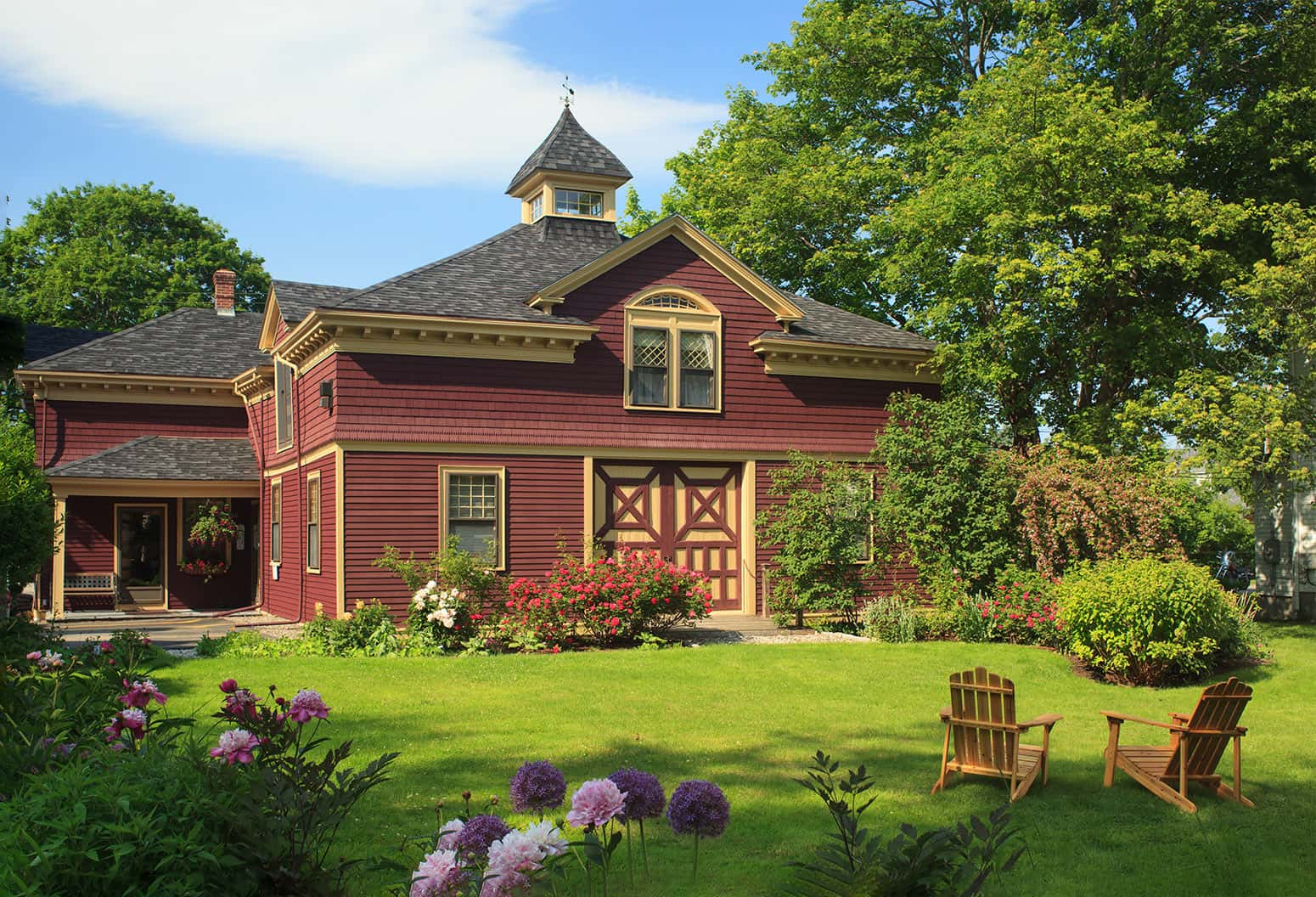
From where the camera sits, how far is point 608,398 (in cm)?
1959

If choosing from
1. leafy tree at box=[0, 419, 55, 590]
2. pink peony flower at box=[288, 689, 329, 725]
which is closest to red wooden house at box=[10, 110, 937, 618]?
leafy tree at box=[0, 419, 55, 590]

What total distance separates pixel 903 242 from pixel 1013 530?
7405 millimetres

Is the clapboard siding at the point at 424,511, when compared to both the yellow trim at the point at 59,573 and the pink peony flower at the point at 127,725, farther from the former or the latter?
the pink peony flower at the point at 127,725

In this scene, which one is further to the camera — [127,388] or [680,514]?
[127,388]

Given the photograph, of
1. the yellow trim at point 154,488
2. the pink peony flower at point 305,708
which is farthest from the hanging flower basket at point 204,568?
the pink peony flower at point 305,708

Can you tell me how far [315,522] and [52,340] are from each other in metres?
12.7

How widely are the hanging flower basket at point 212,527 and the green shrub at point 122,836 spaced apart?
2056 cm

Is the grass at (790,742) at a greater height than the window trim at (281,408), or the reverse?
the window trim at (281,408)

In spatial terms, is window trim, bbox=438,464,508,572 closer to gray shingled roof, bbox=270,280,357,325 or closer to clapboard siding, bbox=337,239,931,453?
clapboard siding, bbox=337,239,931,453

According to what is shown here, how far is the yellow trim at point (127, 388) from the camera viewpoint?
23.6 metres

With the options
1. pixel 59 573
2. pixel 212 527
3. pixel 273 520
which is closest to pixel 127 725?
pixel 273 520

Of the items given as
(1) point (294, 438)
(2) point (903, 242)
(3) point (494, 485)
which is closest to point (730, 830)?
(3) point (494, 485)

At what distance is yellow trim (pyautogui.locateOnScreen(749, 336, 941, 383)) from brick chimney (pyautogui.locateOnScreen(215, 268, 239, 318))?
1580cm

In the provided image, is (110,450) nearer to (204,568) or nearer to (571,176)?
(204,568)
